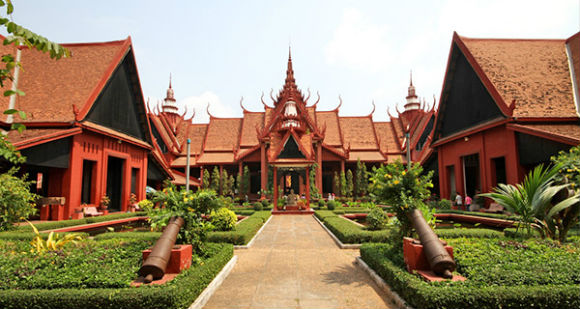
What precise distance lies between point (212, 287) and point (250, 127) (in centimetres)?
2642

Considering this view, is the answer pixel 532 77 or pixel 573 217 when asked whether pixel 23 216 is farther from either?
pixel 532 77

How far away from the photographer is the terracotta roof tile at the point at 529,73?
42.9 ft

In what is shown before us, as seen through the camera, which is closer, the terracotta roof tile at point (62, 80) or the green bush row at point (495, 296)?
the green bush row at point (495, 296)

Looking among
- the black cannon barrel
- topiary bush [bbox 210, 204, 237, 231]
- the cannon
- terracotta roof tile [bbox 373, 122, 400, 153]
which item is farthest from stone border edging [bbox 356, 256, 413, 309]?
terracotta roof tile [bbox 373, 122, 400, 153]

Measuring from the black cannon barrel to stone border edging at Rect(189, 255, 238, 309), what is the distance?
9.29 feet

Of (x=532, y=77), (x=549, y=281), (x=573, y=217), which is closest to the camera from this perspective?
(x=549, y=281)

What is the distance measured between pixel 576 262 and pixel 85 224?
12.5 metres

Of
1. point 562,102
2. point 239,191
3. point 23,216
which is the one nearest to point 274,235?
point 23,216

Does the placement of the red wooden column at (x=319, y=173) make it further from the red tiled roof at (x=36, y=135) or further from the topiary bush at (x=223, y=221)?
the red tiled roof at (x=36, y=135)

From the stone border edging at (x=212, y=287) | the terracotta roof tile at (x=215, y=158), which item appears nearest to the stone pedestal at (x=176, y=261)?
the stone border edging at (x=212, y=287)

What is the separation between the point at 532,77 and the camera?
14.5 metres

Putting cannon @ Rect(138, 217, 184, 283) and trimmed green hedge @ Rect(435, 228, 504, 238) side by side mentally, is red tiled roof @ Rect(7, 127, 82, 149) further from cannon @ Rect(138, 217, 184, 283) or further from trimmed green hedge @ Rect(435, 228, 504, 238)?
trimmed green hedge @ Rect(435, 228, 504, 238)

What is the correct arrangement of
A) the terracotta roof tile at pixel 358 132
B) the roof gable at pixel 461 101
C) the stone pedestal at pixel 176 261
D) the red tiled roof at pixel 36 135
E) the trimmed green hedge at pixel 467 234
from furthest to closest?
the terracotta roof tile at pixel 358 132
the roof gable at pixel 461 101
the red tiled roof at pixel 36 135
the trimmed green hedge at pixel 467 234
the stone pedestal at pixel 176 261

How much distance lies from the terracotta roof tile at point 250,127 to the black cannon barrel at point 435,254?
2486 centimetres
